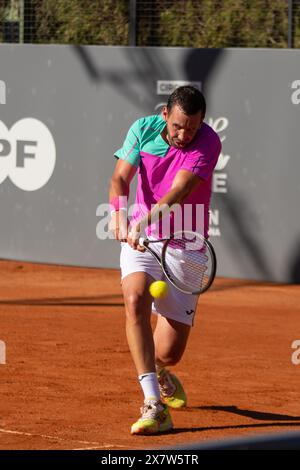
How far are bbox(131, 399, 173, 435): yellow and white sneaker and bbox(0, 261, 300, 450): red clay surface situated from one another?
0.05 m

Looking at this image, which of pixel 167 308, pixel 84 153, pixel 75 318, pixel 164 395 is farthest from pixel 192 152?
pixel 84 153

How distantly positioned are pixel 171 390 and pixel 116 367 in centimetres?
119

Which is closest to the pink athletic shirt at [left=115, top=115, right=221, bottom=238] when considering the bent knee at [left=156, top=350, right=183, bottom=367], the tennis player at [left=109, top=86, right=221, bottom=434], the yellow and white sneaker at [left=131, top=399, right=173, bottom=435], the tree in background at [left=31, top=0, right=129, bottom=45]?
the tennis player at [left=109, top=86, right=221, bottom=434]

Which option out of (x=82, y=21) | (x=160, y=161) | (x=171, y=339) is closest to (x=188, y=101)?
(x=160, y=161)

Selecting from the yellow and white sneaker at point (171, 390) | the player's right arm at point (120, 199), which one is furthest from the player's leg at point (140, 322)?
the yellow and white sneaker at point (171, 390)

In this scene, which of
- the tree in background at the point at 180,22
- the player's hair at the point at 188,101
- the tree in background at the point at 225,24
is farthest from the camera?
the tree in background at the point at 225,24

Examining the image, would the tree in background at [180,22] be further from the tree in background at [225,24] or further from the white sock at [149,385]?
the white sock at [149,385]

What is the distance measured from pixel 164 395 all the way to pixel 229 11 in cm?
1075

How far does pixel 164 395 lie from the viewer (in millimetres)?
6004

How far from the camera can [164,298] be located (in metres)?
5.50

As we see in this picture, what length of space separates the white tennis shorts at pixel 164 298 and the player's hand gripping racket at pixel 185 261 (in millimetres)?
53

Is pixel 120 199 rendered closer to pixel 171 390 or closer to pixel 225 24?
pixel 171 390

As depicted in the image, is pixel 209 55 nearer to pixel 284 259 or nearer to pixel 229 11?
pixel 284 259

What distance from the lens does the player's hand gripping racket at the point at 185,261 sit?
17.7 ft
